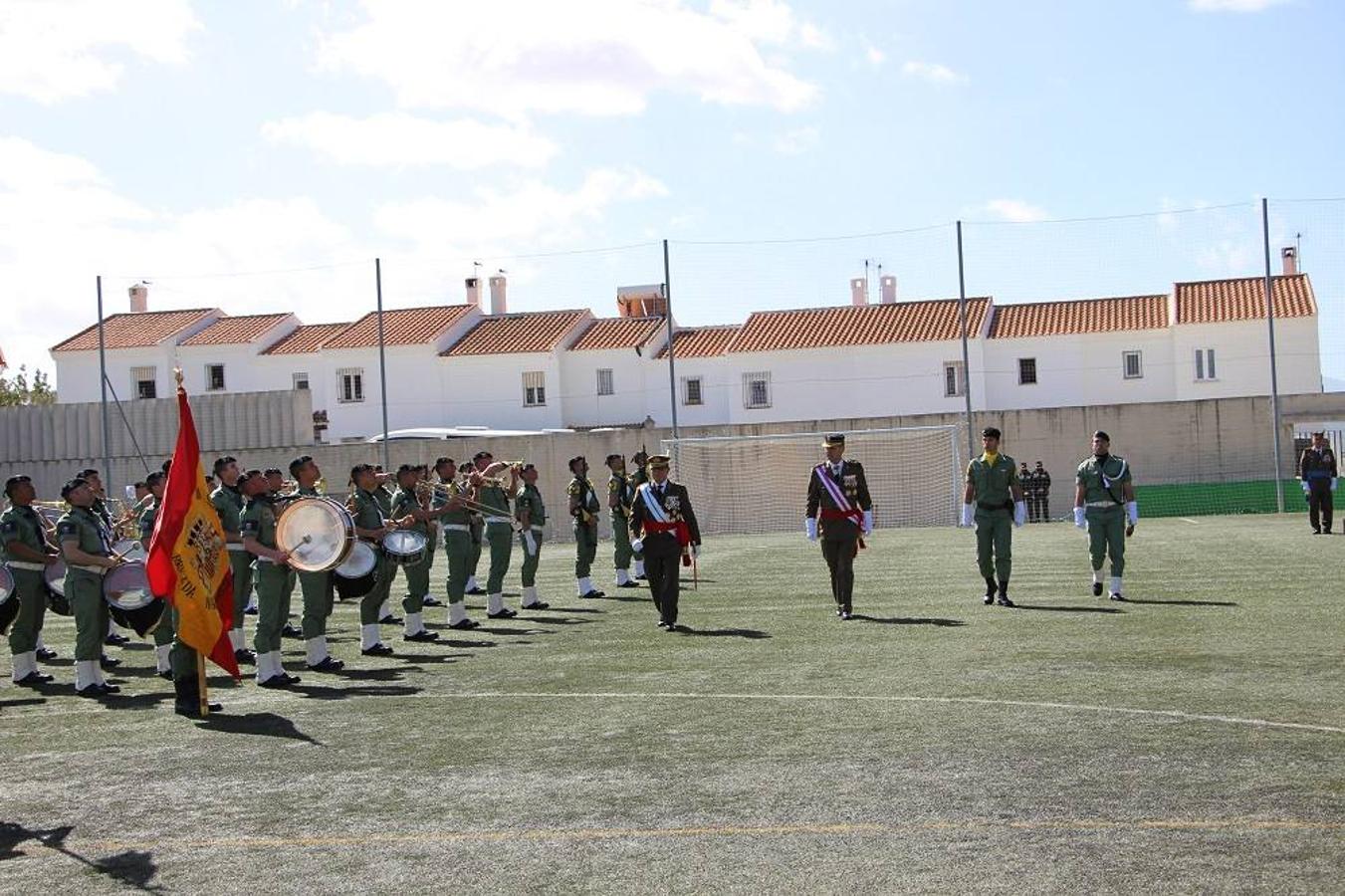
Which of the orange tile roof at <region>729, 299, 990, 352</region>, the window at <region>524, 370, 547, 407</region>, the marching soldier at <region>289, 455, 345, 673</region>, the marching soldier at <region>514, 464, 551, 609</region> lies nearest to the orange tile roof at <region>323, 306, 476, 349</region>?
the window at <region>524, 370, 547, 407</region>

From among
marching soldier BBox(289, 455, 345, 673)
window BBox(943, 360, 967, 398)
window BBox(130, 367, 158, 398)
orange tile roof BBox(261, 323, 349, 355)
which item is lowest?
marching soldier BBox(289, 455, 345, 673)

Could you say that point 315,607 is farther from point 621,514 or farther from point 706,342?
point 706,342

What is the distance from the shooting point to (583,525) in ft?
74.4

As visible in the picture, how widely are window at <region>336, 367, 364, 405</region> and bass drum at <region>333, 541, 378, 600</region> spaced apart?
1821 inches

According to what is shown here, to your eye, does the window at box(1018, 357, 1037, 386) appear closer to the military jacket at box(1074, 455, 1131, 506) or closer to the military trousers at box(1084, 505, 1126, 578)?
the military jacket at box(1074, 455, 1131, 506)

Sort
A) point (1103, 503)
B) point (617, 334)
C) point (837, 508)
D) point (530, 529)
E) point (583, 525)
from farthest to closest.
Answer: point (617, 334)
point (583, 525)
point (530, 529)
point (1103, 503)
point (837, 508)

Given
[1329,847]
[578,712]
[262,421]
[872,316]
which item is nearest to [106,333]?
[262,421]

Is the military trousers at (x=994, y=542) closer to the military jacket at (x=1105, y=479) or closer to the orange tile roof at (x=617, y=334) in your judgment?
the military jacket at (x=1105, y=479)

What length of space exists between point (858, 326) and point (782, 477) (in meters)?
20.1

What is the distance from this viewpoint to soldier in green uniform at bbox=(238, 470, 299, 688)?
14.1 meters

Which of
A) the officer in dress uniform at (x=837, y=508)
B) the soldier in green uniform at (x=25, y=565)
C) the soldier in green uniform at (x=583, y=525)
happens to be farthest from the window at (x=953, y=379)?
the soldier in green uniform at (x=25, y=565)

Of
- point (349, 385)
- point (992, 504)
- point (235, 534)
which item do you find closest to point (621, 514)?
point (992, 504)

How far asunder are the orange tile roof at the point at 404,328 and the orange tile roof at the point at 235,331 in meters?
3.89

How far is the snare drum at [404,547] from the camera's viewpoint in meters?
16.3
